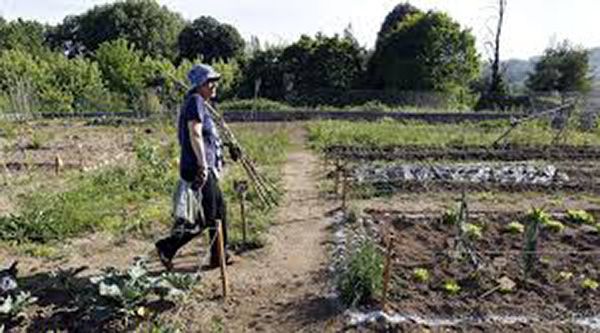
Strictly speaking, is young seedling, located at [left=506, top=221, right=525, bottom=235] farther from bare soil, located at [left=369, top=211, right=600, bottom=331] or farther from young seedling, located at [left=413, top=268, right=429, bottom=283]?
young seedling, located at [left=413, top=268, right=429, bottom=283]

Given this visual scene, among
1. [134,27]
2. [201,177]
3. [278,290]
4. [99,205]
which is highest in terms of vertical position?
[134,27]

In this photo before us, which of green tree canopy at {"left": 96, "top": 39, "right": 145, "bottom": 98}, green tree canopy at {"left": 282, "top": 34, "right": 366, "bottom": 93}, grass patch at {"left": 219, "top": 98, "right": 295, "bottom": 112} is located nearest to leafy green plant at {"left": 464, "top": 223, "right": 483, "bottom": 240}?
grass patch at {"left": 219, "top": 98, "right": 295, "bottom": 112}

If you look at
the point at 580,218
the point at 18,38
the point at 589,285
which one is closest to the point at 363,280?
A: the point at 589,285

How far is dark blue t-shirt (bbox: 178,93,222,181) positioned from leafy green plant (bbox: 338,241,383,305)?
55.5 inches

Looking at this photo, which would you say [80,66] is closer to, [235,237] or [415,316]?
[235,237]

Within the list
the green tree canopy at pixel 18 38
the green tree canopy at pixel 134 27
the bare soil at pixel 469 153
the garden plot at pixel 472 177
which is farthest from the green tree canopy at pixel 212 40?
the garden plot at pixel 472 177

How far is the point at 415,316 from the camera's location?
14.4 ft

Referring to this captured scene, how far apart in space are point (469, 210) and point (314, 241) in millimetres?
2015

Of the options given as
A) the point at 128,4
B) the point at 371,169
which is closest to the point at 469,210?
the point at 371,169

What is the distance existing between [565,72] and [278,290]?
2544 centimetres

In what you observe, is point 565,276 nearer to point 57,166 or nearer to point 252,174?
point 252,174

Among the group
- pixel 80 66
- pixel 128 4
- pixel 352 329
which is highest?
pixel 128 4

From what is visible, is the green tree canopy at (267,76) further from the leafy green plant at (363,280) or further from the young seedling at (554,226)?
the leafy green plant at (363,280)

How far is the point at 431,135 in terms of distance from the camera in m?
13.4
